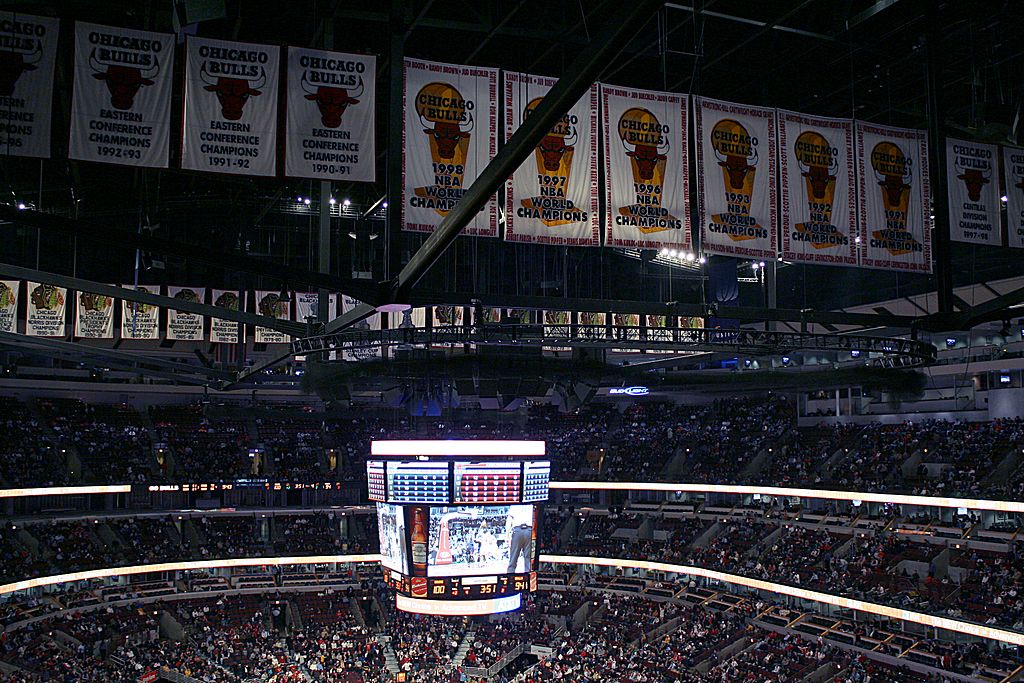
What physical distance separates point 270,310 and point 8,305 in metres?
6.26

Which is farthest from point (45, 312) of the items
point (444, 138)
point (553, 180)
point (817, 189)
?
point (817, 189)

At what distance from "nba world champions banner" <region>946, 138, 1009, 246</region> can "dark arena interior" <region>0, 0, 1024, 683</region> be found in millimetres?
57

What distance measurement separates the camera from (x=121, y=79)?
12062 millimetres

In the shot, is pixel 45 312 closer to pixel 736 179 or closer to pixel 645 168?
pixel 645 168

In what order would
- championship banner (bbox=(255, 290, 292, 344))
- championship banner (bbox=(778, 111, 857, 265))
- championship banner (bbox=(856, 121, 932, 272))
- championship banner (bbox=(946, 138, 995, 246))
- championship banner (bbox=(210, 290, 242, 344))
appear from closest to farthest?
championship banner (bbox=(778, 111, 857, 265)) → championship banner (bbox=(856, 121, 932, 272)) → championship banner (bbox=(946, 138, 995, 246)) → championship banner (bbox=(210, 290, 242, 344)) → championship banner (bbox=(255, 290, 292, 344))

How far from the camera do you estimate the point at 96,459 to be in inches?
1598

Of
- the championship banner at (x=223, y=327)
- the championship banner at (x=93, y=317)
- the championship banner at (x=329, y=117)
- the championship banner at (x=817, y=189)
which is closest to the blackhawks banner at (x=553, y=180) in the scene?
the championship banner at (x=329, y=117)

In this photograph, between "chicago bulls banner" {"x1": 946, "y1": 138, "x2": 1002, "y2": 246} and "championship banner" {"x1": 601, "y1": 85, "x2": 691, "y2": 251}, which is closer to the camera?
"championship banner" {"x1": 601, "y1": 85, "x2": 691, "y2": 251}

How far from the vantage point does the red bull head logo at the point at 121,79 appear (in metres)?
11.9

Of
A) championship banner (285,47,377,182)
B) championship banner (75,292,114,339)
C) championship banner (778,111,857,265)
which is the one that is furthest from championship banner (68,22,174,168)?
championship banner (75,292,114,339)

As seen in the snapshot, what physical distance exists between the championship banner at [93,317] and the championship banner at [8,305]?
1.36 meters

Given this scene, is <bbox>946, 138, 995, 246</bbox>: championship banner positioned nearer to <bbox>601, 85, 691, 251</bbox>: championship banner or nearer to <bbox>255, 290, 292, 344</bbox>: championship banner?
<bbox>601, 85, 691, 251</bbox>: championship banner

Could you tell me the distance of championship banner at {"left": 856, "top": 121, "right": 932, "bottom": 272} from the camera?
15781 mm

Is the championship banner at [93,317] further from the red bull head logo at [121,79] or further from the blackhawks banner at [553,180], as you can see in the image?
the blackhawks banner at [553,180]
